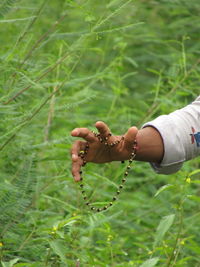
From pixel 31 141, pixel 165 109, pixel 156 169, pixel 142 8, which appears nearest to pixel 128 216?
pixel 165 109

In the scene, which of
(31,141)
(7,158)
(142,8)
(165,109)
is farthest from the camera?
(142,8)

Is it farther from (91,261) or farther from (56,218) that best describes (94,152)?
(56,218)

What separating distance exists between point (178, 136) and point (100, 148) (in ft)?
0.86

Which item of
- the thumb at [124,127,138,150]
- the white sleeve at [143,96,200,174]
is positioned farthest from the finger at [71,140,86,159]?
the white sleeve at [143,96,200,174]

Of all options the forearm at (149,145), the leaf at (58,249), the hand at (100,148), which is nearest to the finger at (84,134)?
the hand at (100,148)

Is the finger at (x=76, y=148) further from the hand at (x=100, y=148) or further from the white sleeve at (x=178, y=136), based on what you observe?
the white sleeve at (x=178, y=136)

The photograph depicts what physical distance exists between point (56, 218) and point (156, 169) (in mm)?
555

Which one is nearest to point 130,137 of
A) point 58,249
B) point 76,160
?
point 76,160

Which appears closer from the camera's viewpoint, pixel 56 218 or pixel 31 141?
pixel 56 218

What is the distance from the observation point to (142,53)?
17.9ft

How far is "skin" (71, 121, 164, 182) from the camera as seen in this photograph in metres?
2.24

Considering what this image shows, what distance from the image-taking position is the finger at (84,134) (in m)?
2.15

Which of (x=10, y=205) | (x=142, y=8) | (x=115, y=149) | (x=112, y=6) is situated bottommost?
(x=142, y=8)

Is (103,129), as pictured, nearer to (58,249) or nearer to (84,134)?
(84,134)
